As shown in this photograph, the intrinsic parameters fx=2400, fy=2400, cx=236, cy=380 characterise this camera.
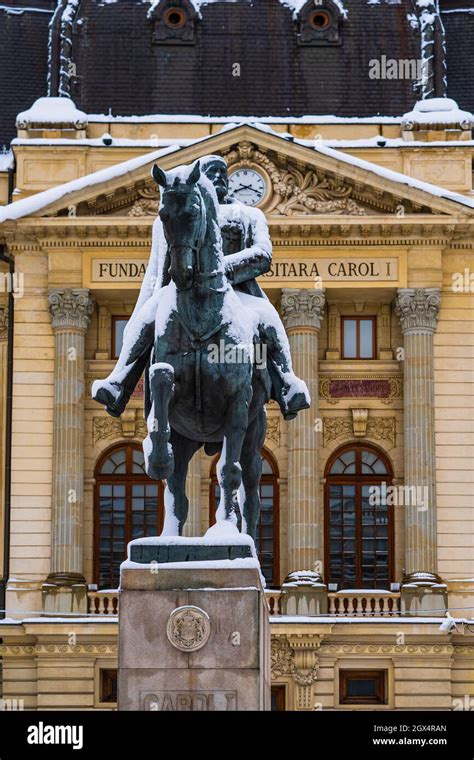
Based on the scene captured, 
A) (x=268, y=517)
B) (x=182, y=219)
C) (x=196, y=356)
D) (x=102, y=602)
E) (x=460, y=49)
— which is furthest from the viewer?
(x=460, y=49)

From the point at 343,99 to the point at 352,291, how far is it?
5005 mm

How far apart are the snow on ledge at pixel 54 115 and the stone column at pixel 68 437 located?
3694 mm

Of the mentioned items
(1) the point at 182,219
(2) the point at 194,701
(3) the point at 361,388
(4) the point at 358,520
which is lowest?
(2) the point at 194,701

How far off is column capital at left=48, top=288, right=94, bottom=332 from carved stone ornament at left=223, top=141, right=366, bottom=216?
426 centimetres

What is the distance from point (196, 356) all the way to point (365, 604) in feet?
100

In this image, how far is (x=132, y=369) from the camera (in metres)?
→ 21.3

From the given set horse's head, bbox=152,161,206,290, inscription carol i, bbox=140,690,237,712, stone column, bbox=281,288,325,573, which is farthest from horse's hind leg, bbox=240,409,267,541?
stone column, bbox=281,288,325,573

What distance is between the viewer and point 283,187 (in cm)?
5156

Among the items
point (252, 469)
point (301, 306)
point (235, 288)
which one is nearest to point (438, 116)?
point (301, 306)

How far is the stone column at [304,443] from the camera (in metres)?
50.9

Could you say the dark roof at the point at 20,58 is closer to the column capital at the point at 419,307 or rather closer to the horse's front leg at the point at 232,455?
the column capital at the point at 419,307

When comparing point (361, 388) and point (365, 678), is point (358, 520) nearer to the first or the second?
point (361, 388)

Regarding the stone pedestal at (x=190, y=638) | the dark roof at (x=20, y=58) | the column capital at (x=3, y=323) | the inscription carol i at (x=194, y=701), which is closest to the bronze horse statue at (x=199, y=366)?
the stone pedestal at (x=190, y=638)
